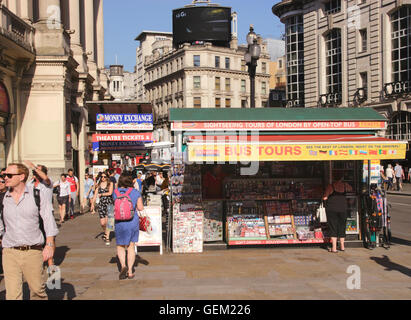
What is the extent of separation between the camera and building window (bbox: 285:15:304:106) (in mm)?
53000

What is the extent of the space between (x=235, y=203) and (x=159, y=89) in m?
90.2

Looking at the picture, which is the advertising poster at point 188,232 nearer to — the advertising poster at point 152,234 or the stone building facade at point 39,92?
the advertising poster at point 152,234

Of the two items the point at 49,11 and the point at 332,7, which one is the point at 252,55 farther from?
the point at 332,7

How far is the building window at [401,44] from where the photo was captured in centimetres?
3784

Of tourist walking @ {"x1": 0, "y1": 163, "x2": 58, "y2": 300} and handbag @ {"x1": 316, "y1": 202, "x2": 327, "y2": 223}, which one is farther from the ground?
tourist walking @ {"x1": 0, "y1": 163, "x2": 58, "y2": 300}

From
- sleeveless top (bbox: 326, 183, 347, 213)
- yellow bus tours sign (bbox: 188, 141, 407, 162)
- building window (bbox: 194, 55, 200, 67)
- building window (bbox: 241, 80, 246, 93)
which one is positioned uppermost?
building window (bbox: 194, 55, 200, 67)

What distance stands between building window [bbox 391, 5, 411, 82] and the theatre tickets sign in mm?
25790

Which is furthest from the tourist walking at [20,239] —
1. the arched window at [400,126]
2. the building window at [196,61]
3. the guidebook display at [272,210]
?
Result: the building window at [196,61]

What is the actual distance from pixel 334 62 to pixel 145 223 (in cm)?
4087

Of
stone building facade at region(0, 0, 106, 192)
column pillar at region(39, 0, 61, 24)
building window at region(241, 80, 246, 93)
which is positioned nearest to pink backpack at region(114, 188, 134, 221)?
stone building facade at region(0, 0, 106, 192)

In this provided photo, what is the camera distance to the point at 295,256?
998cm

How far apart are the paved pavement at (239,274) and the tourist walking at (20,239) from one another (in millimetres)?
1761

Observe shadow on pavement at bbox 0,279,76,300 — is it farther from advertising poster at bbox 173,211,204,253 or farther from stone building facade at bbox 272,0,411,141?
stone building facade at bbox 272,0,411,141

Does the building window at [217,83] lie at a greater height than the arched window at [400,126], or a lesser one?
greater
